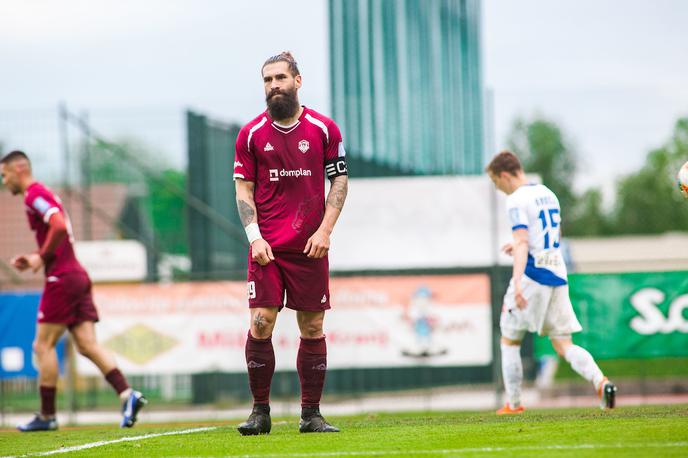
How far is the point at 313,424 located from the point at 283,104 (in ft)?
6.20

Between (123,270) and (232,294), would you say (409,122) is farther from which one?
(232,294)

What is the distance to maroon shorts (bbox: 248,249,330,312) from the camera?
7.04 m

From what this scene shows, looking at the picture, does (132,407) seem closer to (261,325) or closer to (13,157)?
(13,157)

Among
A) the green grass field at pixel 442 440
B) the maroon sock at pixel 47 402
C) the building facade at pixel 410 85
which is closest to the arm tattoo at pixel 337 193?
the green grass field at pixel 442 440

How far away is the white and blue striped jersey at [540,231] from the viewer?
946 centimetres

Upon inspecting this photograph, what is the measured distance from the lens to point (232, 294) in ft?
48.9

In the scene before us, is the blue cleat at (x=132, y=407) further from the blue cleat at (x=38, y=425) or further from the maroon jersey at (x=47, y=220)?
the maroon jersey at (x=47, y=220)

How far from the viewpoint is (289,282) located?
→ 280 inches

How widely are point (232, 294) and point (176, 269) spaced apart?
15.1 ft

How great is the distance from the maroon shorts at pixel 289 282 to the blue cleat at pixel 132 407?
2917 mm

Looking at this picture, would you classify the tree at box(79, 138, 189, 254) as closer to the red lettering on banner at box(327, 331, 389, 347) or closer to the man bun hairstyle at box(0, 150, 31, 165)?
the red lettering on banner at box(327, 331, 389, 347)

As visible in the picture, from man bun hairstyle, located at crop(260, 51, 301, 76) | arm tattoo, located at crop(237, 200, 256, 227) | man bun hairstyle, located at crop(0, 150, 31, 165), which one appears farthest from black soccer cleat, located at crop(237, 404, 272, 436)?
man bun hairstyle, located at crop(0, 150, 31, 165)

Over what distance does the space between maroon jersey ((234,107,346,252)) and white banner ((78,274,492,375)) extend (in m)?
7.40

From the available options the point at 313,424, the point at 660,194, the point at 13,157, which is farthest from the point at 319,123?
the point at 660,194
